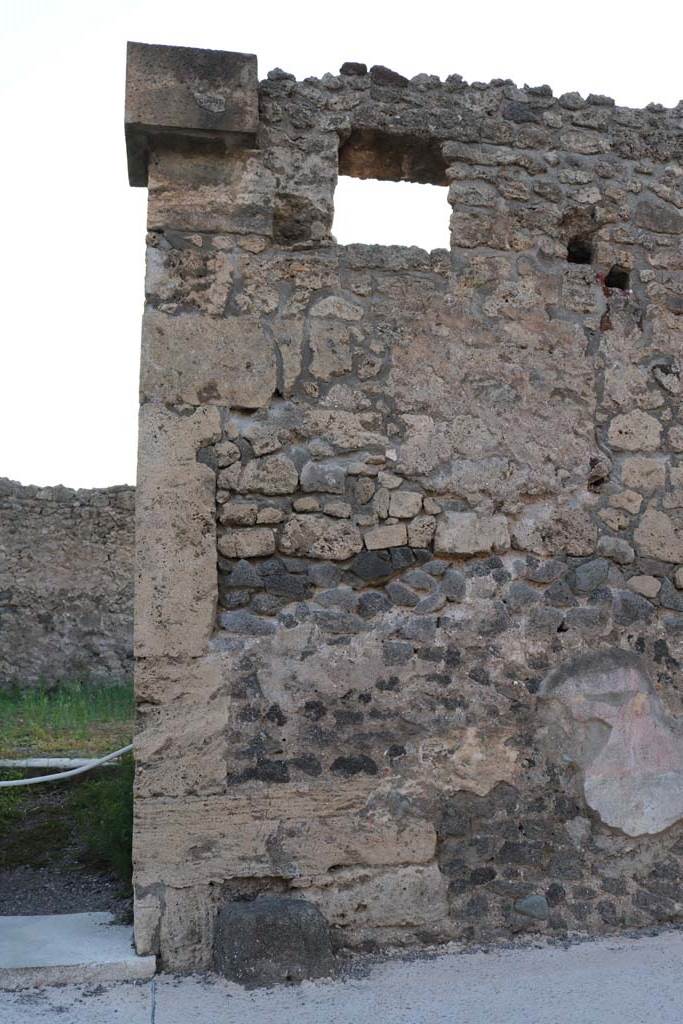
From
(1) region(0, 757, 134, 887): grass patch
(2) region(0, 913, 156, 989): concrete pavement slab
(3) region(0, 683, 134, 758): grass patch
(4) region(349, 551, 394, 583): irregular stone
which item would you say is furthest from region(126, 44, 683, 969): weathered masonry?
(3) region(0, 683, 134, 758): grass patch

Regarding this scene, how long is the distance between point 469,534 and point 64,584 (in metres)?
7.81

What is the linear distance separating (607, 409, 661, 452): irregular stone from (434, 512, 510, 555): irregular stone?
0.60 metres

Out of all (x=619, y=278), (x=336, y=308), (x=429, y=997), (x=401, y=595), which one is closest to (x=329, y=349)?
(x=336, y=308)

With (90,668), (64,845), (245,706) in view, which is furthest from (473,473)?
(90,668)

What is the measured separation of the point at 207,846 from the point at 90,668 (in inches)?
302

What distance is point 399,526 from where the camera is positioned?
3.66 m

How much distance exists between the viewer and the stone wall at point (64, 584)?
34.5 feet

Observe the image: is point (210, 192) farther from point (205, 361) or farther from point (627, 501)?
point (627, 501)

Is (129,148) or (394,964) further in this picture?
(129,148)

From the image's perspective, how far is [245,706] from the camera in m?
3.47

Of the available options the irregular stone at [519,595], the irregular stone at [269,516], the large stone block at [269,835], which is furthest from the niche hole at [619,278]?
the large stone block at [269,835]

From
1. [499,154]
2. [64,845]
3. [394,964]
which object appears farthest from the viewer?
[64,845]

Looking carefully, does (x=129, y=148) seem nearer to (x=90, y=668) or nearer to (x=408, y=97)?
(x=408, y=97)

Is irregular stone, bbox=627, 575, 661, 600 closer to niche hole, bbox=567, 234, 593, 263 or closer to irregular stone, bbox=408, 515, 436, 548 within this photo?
irregular stone, bbox=408, 515, 436, 548
